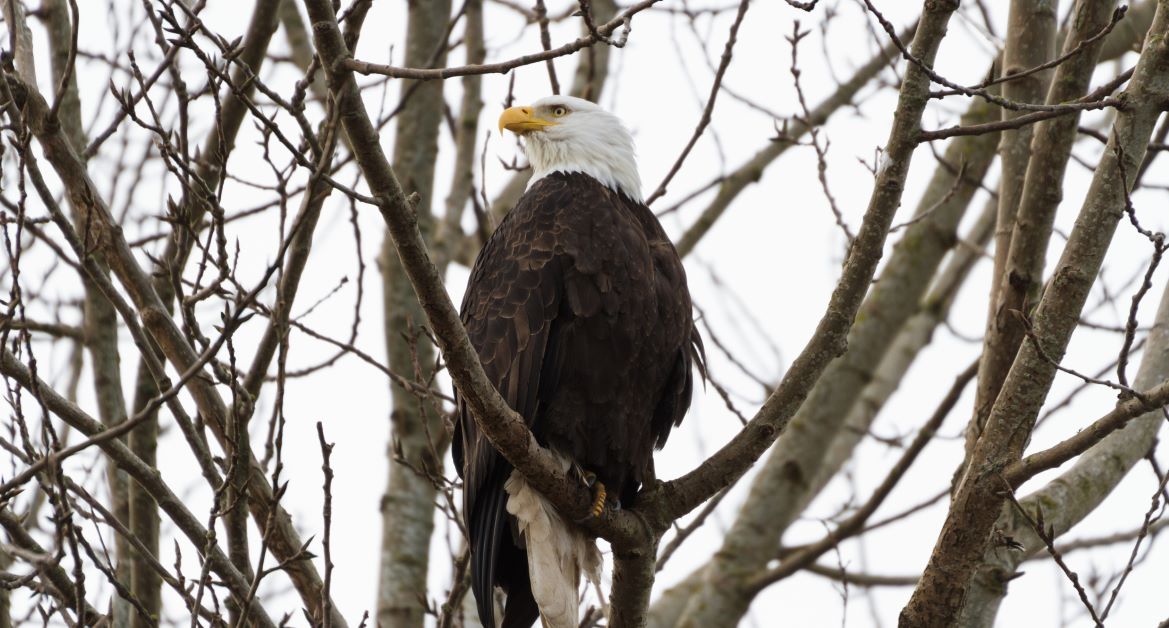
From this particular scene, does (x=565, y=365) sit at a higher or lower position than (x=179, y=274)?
lower

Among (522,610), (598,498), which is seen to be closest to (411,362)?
(522,610)

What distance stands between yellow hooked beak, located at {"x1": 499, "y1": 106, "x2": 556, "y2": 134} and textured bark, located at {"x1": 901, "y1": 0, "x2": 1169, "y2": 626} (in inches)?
104

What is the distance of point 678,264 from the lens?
4.67 m

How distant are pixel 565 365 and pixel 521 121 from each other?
1.60 meters

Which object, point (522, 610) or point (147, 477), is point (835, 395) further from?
point (147, 477)

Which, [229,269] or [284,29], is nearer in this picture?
[229,269]

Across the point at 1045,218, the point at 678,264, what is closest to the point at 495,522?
the point at 678,264

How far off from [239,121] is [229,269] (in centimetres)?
95

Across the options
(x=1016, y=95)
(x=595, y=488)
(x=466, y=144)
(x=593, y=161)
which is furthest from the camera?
(x=466, y=144)

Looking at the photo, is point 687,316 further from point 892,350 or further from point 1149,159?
point 892,350

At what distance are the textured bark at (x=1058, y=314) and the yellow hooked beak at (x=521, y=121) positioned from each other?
263 cm

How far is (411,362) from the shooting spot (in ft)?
20.4

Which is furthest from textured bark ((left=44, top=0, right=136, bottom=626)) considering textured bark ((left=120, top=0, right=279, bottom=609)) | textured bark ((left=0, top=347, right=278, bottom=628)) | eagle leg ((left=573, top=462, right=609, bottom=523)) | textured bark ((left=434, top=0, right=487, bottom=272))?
textured bark ((left=434, top=0, right=487, bottom=272))

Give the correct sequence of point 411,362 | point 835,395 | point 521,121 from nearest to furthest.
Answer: point 521,121
point 411,362
point 835,395
